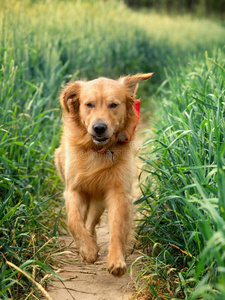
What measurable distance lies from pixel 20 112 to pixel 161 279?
9.00 ft

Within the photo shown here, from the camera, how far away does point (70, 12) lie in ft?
28.9

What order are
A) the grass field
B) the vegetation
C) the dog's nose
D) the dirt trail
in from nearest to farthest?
the grass field → the dirt trail → the dog's nose → the vegetation

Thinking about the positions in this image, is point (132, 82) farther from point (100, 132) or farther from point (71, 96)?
point (100, 132)

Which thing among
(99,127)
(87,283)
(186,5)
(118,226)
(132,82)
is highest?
A: (132,82)

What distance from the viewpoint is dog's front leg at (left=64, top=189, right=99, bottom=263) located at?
3035mm

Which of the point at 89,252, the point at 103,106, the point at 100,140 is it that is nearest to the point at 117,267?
the point at 89,252

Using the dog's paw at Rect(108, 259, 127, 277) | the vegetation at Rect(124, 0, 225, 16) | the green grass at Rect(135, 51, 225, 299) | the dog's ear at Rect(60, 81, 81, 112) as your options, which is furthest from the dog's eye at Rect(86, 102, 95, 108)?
the vegetation at Rect(124, 0, 225, 16)

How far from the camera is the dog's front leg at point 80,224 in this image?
3.04 meters

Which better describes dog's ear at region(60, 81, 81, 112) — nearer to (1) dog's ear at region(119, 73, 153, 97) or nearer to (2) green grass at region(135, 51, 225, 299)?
(1) dog's ear at region(119, 73, 153, 97)

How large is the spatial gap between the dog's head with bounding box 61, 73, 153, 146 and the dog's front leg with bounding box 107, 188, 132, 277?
42 cm

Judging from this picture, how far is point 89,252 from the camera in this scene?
3025mm

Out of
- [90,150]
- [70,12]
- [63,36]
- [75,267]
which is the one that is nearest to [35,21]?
[63,36]

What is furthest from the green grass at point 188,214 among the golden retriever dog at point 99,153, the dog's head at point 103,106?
the dog's head at point 103,106

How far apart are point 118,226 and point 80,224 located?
28cm
